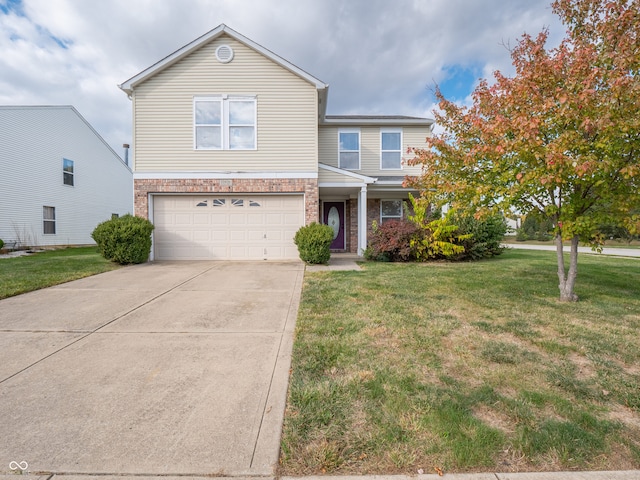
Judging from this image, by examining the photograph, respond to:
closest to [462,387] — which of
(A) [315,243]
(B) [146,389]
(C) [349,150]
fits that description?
(B) [146,389]

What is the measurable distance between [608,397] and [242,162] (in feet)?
34.1

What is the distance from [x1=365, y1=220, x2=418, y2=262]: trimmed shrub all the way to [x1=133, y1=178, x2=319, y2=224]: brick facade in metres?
2.25

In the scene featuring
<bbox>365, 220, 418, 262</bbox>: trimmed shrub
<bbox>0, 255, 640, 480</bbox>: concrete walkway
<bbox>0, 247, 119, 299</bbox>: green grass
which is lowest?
<bbox>0, 255, 640, 480</bbox>: concrete walkway

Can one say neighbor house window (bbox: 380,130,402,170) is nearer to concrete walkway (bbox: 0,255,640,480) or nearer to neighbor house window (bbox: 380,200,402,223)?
neighbor house window (bbox: 380,200,402,223)

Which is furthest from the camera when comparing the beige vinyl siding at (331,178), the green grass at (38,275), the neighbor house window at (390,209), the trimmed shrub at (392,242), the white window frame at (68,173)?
the white window frame at (68,173)

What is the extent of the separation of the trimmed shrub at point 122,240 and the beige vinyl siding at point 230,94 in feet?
7.03

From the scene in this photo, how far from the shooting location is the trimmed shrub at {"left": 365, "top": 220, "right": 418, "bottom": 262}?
418 inches

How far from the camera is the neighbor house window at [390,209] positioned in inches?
558

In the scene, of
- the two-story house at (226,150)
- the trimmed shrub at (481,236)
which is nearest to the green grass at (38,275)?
the two-story house at (226,150)

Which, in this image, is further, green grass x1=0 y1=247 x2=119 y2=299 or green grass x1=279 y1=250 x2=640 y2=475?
green grass x1=0 y1=247 x2=119 y2=299

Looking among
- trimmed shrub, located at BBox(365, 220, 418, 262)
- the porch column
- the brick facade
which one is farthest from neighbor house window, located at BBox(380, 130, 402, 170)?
the brick facade

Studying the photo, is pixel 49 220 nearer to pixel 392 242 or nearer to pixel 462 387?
pixel 392 242

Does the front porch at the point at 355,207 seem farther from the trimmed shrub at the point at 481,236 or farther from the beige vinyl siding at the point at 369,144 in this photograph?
the trimmed shrub at the point at 481,236

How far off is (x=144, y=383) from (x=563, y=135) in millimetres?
6054
